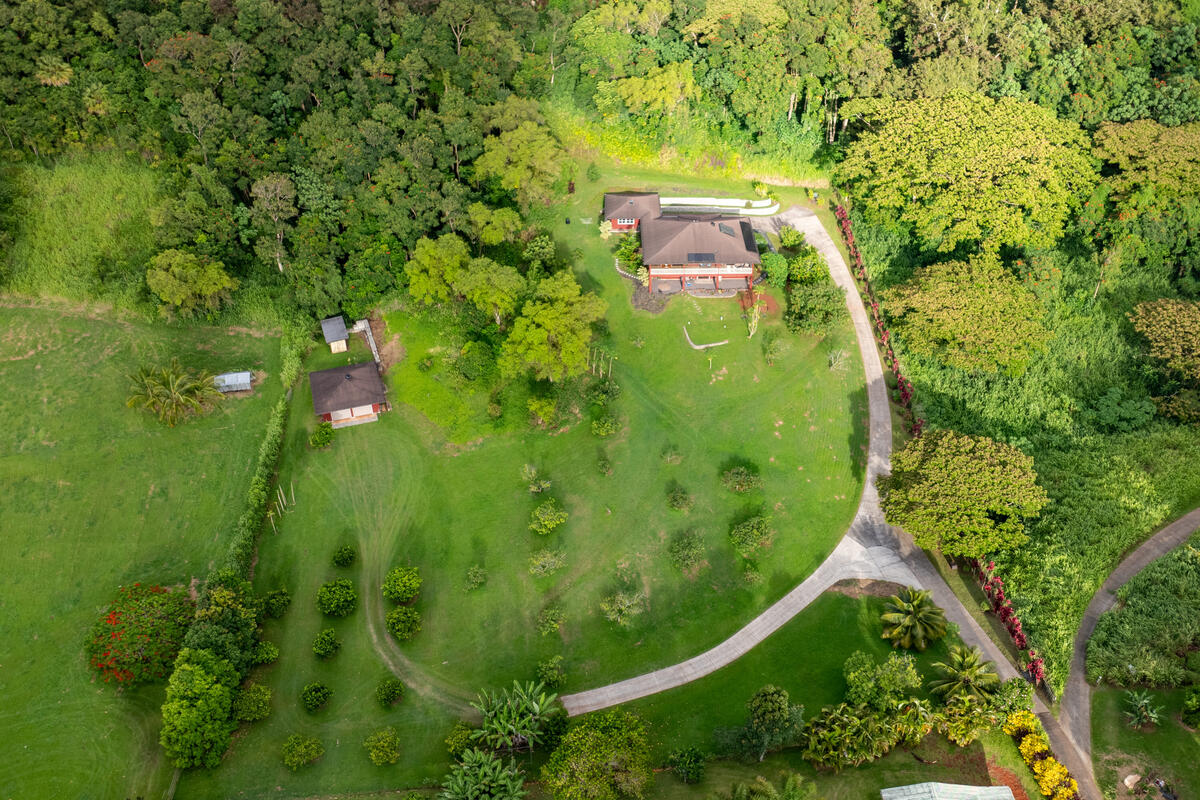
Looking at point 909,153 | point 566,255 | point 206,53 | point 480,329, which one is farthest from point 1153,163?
point 206,53

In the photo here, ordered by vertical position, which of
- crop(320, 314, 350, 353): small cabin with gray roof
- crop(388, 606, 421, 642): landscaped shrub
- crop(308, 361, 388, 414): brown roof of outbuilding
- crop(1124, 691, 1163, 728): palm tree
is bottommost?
crop(388, 606, 421, 642): landscaped shrub

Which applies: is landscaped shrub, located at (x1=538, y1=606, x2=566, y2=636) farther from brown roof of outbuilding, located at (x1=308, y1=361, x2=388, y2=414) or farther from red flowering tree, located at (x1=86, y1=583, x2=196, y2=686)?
brown roof of outbuilding, located at (x1=308, y1=361, x2=388, y2=414)

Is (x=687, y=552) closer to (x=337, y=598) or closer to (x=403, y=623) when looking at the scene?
(x=403, y=623)

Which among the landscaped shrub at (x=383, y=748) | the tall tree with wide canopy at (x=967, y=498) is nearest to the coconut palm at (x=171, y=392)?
the landscaped shrub at (x=383, y=748)

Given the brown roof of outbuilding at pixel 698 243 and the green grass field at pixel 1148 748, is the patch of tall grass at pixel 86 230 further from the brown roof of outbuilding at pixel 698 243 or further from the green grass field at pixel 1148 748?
the green grass field at pixel 1148 748

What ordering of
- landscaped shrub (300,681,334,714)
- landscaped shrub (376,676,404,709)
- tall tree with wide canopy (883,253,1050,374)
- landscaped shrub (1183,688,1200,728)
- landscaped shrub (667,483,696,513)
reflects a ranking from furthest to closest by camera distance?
tall tree with wide canopy (883,253,1050,374), landscaped shrub (667,483,696,513), landscaped shrub (376,676,404,709), landscaped shrub (300,681,334,714), landscaped shrub (1183,688,1200,728)

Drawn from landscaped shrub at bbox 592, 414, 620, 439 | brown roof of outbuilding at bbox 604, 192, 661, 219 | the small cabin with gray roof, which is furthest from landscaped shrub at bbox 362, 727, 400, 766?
brown roof of outbuilding at bbox 604, 192, 661, 219

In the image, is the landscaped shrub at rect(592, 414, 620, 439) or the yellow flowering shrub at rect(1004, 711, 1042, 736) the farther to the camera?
the landscaped shrub at rect(592, 414, 620, 439)

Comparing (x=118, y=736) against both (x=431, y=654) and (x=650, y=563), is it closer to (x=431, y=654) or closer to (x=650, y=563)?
(x=431, y=654)
